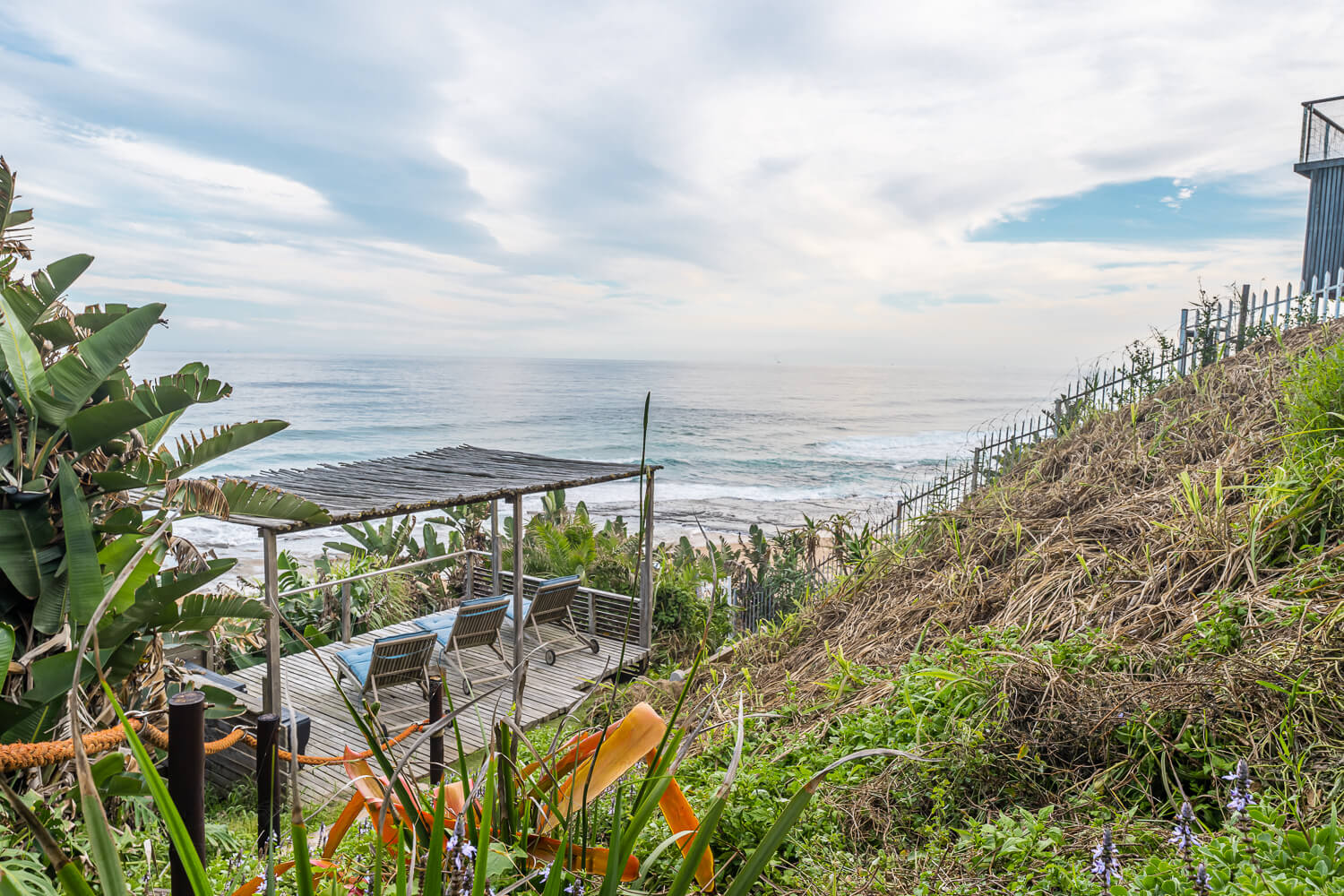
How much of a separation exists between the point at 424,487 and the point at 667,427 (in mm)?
46436

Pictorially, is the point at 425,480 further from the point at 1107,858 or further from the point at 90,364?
the point at 1107,858

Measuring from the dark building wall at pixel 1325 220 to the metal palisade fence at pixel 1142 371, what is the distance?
801cm

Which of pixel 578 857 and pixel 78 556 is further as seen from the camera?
pixel 78 556

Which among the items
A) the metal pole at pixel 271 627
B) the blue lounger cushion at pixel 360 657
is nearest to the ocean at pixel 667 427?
the blue lounger cushion at pixel 360 657

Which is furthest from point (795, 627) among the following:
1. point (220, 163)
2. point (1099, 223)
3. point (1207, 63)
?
point (220, 163)

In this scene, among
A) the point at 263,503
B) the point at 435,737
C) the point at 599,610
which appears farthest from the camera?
the point at 599,610

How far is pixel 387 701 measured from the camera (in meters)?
7.82

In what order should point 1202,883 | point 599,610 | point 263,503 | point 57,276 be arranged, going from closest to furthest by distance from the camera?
1. point 1202,883
2. point 57,276
3. point 263,503
4. point 599,610

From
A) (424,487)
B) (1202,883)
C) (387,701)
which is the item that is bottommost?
(387,701)

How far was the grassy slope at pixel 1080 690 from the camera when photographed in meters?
1.81

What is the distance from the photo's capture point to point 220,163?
7288 cm

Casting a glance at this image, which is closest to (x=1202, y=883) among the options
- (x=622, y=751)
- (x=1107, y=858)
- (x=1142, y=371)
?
(x=1107, y=858)

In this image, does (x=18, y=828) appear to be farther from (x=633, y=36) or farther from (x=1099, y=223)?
(x=1099, y=223)

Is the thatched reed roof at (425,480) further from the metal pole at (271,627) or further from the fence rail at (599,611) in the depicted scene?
the fence rail at (599,611)
